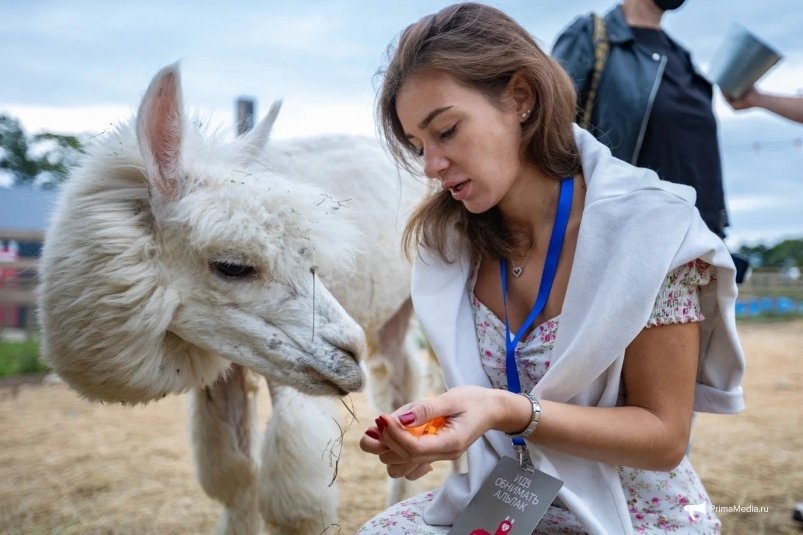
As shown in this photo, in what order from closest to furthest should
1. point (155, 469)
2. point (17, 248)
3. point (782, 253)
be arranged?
point (155, 469)
point (17, 248)
point (782, 253)

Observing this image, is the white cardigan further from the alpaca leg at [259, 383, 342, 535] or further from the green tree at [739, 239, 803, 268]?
the green tree at [739, 239, 803, 268]

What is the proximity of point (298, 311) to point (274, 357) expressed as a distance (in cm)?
14

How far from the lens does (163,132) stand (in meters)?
1.79

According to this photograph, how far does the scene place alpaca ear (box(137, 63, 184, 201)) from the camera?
1.70 m

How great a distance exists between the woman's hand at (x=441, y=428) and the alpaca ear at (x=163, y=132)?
96cm

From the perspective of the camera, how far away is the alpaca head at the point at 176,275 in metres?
1.75

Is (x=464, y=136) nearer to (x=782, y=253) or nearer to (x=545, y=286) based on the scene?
(x=545, y=286)

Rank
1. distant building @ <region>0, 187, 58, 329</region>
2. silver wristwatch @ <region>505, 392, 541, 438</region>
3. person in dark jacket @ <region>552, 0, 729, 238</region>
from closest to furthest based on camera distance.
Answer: silver wristwatch @ <region>505, 392, 541, 438</region> < person in dark jacket @ <region>552, 0, 729, 238</region> < distant building @ <region>0, 187, 58, 329</region>

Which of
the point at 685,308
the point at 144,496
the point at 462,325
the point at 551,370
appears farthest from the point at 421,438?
the point at 144,496

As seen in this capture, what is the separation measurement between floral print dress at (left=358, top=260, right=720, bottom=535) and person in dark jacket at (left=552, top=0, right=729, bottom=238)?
3.25 ft

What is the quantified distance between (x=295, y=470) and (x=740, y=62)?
2.20 metres

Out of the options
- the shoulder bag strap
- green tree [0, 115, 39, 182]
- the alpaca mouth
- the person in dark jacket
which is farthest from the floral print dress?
green tree [0, 115, 39, 182]

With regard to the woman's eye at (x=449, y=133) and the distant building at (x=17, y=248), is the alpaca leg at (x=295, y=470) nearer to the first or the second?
the woman's eye at (x=449, y=133)

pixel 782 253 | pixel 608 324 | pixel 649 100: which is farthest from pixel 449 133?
pixel 782 253
